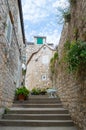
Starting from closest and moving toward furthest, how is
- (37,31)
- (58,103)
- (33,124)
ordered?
Result: (33,124) → (58,103) → (37,31)

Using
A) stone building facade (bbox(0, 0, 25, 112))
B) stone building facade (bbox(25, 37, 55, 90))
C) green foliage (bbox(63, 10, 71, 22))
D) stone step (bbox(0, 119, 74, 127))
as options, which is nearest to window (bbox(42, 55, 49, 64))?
stone building facade (bbox(25, 37, 55, 90))

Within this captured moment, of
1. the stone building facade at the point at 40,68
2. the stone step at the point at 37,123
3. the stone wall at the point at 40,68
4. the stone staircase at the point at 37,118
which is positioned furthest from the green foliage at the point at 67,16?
the stone wall at the point at 40,68

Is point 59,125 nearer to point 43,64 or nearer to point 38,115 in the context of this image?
point 38,115

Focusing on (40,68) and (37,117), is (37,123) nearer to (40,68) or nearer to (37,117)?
(37,117)

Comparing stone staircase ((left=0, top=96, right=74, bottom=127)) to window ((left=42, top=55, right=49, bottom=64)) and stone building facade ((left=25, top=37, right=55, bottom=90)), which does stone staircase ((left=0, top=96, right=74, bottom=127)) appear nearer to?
stone building facade ((left=25, top=37, right=55, bottom=90))

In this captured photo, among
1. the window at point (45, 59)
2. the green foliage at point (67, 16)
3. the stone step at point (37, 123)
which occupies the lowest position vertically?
the stone step at point (37, 123)

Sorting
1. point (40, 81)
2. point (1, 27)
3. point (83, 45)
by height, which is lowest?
point (40, 81)

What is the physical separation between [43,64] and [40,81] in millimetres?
1368

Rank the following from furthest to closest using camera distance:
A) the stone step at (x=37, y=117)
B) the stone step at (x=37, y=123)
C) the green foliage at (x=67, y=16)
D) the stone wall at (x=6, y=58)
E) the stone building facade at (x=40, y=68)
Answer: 1. the stone building facade at (x=40, y=68)
2. the green foliage at (x=67, y=16)
3. the stone step at (x=37, y=117)
4. the stone step at (x=37, y=123)
5. the stone wall at (x=6, y=58)

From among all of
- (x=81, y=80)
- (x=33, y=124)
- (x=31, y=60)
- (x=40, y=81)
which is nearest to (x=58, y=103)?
(x=33, y=124)

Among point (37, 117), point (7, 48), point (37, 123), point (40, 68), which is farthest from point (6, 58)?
point (40, 68)

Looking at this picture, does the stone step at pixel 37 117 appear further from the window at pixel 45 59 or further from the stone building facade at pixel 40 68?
the window at pixel 45 59

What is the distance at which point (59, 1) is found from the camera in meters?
5.02

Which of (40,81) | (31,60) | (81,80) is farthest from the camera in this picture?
(31,60)
